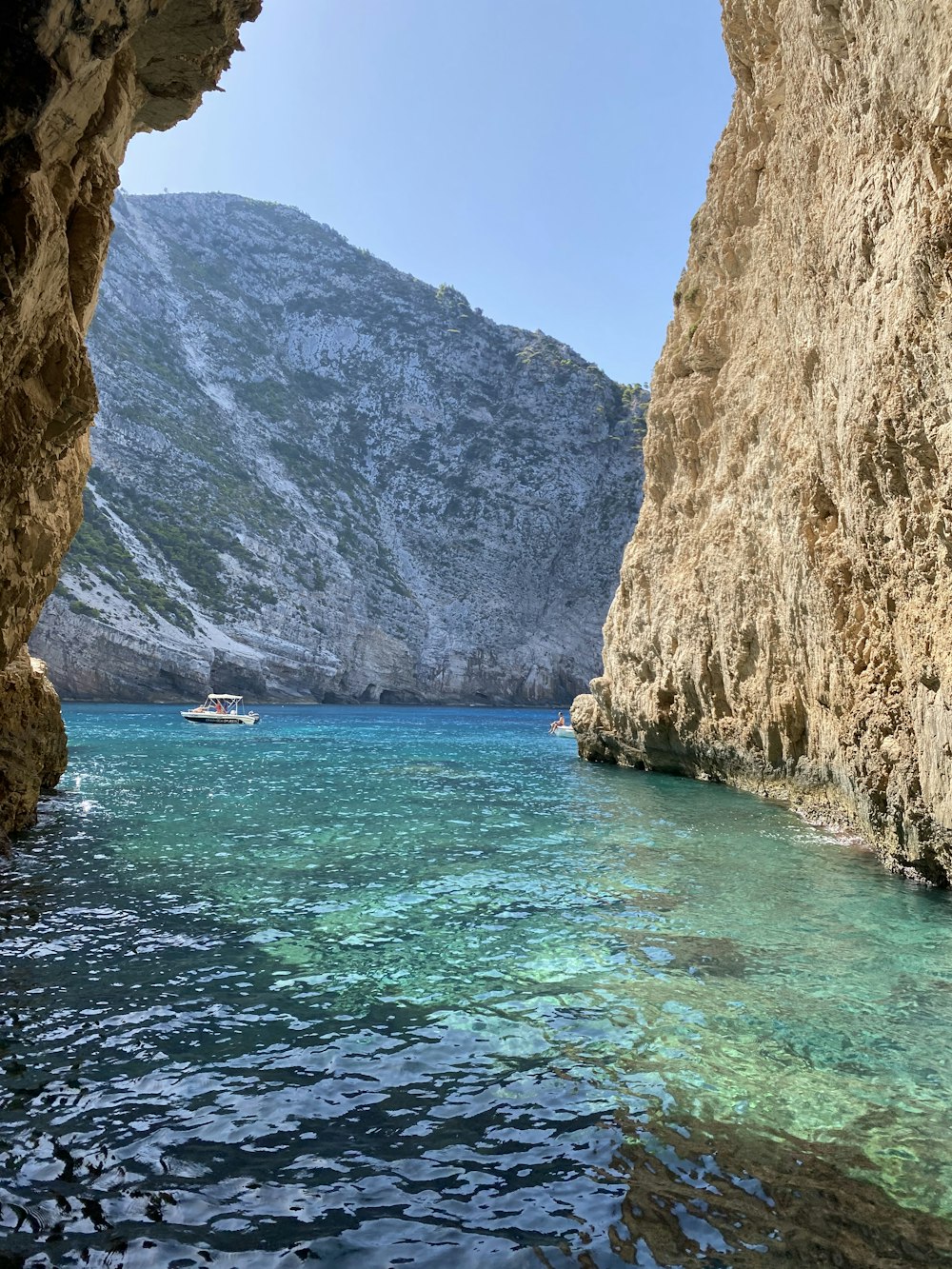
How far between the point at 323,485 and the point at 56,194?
89.2 m

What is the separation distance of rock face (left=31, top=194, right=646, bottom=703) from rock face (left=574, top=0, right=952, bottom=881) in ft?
165

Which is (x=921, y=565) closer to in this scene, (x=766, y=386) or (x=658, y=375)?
(x=766, y=386)

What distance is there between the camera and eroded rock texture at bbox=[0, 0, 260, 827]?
5.96 meters

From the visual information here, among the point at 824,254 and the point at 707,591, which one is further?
the point at 707,591

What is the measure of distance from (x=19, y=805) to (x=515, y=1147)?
462 inches

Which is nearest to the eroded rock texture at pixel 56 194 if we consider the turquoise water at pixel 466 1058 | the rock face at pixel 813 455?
the turquoise water at pixel 466 1058

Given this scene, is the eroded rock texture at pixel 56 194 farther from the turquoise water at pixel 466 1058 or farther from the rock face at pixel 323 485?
the rock face at pixel 323 485

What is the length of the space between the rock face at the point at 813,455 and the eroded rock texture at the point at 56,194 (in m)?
8.21

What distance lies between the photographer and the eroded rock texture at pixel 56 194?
5.96 metres

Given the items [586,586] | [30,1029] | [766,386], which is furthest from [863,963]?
[586,586]

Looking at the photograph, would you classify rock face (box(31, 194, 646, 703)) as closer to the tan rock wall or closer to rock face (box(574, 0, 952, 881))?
the tan rock wall

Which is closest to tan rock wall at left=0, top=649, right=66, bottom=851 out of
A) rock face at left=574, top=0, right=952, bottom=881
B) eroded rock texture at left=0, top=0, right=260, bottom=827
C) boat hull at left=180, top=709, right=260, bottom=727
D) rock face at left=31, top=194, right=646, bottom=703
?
eroded rock texture at left=0, top=0, right=260, bottom=827

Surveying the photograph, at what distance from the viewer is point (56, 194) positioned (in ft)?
26.7

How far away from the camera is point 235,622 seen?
75.1m
